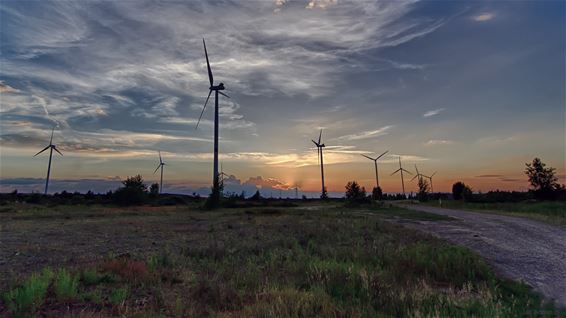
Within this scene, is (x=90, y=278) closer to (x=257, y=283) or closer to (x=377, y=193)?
(x=257, y=283)

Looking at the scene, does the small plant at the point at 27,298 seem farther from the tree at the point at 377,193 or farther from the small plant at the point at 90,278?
the tree at the point at 377,193

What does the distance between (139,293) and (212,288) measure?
1749mm

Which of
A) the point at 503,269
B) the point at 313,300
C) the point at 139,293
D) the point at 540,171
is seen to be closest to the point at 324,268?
the point at 313,300

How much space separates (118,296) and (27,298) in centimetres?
171

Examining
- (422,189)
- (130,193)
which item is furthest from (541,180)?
(130,193)

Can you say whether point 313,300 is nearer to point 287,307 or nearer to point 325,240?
point 287,307

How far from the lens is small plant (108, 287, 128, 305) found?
846 cm

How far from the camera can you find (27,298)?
8.12 m

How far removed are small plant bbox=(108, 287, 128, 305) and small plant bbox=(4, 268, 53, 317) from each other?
4.36 ft

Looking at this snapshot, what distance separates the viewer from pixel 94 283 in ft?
33.1

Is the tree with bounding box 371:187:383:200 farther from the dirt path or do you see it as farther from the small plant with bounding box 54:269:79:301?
the small plant with bounding box 54:269:79:301

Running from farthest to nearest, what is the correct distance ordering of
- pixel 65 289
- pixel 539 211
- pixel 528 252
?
pixel 539 211
pixel 528 252
pixel 65 289

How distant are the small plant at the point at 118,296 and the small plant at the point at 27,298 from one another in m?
1.33

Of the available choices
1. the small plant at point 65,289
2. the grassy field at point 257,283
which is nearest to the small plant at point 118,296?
the grassy field at point 257,283
